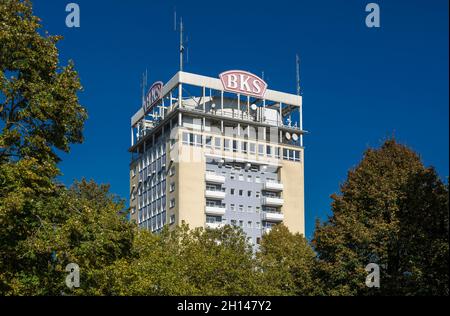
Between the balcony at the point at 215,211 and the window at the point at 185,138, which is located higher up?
the window at the point at 185,138

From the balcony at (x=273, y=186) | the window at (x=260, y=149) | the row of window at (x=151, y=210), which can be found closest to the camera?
the row of window at (x=151, y=210)

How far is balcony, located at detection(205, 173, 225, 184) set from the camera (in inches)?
4405

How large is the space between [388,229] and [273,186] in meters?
73.8

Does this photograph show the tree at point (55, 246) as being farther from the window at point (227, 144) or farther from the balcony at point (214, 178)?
the window at point (227, 144)

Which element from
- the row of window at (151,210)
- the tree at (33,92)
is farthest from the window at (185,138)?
the tree at (33,92)

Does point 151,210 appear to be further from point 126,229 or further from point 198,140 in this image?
point 126,229

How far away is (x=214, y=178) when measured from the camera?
112 m

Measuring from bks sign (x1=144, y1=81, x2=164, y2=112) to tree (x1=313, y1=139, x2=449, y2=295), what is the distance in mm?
64923

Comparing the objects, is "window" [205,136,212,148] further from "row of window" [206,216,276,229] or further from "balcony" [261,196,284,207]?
"balcony" [261,196,284,207]

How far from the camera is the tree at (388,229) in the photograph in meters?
38.8

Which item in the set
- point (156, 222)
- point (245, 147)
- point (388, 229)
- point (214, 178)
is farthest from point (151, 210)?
point (388, 229)

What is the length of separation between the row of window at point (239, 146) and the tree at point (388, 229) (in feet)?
205

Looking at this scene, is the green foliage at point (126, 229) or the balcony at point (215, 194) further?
the balcony at point (215, 194)

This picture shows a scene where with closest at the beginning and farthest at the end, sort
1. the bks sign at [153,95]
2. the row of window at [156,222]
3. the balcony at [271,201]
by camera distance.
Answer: the row of window at [156,222], the bks sign at [153,95], the balcony at [271,201]
